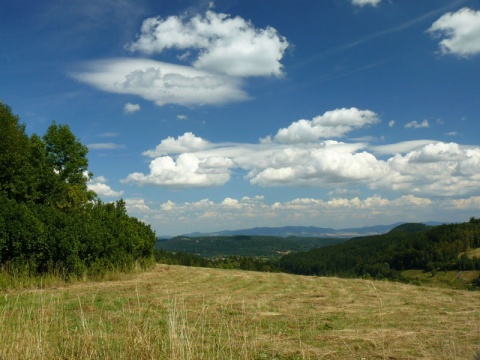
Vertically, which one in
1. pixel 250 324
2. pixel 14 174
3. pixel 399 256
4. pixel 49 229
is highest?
pixel 14 174

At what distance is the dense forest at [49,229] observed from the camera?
65.7ft

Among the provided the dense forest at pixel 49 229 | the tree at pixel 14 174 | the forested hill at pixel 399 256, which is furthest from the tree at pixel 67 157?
the forested hill at pixel 399 256

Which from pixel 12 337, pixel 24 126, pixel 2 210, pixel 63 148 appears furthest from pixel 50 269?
pixel 24 126

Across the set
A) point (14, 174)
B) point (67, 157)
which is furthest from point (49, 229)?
point (67, 157)

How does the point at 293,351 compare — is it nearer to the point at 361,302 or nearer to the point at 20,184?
the point at 361,302

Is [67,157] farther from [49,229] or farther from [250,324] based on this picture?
[250,324]

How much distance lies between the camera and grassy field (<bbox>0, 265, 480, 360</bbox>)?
6.34m

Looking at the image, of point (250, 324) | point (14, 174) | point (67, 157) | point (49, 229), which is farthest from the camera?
point (67, 157)

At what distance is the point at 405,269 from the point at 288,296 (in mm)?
111925

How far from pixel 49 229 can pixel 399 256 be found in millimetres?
120447

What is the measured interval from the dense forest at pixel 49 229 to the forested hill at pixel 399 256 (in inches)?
3013

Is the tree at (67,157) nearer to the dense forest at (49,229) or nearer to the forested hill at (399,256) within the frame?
the dense forest at (49,229)

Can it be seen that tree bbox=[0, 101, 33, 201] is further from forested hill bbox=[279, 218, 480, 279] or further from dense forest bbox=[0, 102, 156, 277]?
forested hill bbox=[279, 218, 480, 279]

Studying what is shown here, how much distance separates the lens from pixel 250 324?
9945 mm
